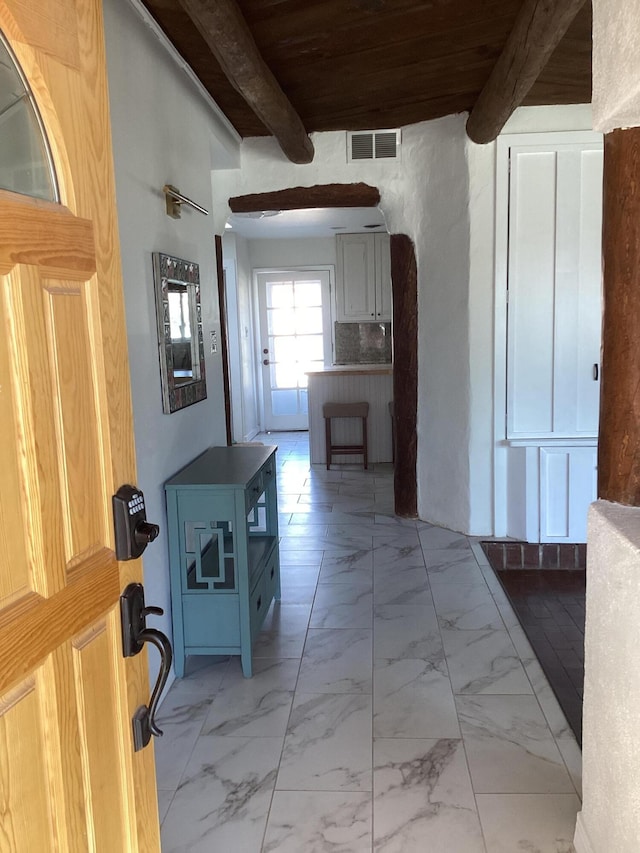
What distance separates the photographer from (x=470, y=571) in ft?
13.0

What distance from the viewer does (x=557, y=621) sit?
11.8 feet

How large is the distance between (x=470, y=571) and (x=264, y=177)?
2.93 meters

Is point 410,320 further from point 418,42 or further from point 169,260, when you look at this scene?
point 169,260

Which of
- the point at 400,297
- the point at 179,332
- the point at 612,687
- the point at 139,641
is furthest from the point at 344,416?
the point at 139,641

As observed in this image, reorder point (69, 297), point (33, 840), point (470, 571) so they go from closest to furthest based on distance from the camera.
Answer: point (33, 840) → point (69, 297) → point (470, 571)

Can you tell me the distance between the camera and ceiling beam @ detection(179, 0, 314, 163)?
7.73 ft

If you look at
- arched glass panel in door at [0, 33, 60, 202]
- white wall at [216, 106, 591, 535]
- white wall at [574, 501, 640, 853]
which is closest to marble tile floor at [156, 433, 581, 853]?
white wall at [574, 501, 640, 853]

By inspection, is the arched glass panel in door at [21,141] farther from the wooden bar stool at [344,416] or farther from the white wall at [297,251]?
the white wall at [297,251]

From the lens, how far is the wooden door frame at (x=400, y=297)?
4.73 meters

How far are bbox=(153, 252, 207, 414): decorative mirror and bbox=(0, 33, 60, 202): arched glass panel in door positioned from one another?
1.71 metres

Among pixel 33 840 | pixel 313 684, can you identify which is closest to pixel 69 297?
pixel 33 840

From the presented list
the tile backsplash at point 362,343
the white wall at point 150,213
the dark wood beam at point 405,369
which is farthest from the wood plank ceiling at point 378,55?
the tile backsplash at point 362,343

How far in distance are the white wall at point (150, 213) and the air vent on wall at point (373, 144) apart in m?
1.46

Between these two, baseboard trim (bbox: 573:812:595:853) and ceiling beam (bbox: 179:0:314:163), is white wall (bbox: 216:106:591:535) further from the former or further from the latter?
baseboard trim (bbox: 573:812:595:853)
